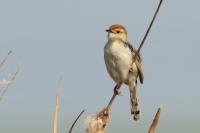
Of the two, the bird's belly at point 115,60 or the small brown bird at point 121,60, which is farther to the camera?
the bird's belly at point 115,60

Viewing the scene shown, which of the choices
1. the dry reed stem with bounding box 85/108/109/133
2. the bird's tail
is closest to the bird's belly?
the bird's tail

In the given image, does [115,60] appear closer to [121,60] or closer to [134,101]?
[121,60]

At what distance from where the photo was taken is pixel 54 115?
6.59 ft

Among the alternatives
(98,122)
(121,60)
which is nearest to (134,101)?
(121,60)

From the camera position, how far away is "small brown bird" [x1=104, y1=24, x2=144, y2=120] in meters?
4.44

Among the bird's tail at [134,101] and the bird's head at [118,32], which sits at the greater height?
the bird's head at [118,32]

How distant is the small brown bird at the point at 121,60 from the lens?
4.44 metres

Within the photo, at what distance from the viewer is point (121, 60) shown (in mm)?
4590

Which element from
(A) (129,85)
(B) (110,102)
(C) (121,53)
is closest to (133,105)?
(A) (129,85)

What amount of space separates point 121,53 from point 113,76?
23 centimetres

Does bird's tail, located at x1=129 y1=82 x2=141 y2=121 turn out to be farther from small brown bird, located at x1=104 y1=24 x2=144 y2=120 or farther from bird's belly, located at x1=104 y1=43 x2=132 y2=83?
bird's belly, located at x1=104 y1=43 x2=132 y2=83

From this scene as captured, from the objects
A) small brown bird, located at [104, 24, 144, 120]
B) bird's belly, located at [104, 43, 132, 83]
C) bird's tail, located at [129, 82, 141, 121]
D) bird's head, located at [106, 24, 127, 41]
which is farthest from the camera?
bird's head, located at [106, 24, 127, 41]

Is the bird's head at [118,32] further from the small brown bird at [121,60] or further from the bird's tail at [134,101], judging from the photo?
the bird's tail at [134,101]

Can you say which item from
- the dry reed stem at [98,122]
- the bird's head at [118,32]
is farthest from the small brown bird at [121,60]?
the dry reed stem at [98,122]
